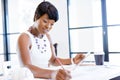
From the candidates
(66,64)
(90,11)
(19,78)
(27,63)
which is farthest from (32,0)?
(19,78)

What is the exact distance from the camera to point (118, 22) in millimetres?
4273

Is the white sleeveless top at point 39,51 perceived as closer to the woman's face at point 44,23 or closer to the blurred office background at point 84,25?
the woman's face at point 44,23

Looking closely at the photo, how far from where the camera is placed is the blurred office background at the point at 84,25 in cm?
435

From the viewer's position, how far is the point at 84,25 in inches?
183

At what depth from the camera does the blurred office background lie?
4348 millimetres

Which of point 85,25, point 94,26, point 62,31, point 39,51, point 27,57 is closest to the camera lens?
point 27,57

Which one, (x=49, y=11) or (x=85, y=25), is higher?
(x=85, y=25)

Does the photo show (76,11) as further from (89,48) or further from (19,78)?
(19,78)

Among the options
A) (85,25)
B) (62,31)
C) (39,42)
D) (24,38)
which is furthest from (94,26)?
(24,38)

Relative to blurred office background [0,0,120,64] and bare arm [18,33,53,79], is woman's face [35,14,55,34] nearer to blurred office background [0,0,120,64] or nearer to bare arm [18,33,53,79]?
bare arm [18,33,53,79]

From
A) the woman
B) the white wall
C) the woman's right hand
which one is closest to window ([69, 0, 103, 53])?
the white wall

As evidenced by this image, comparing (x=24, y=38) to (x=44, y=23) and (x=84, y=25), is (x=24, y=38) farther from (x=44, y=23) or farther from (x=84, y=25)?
(x=84, y=25)

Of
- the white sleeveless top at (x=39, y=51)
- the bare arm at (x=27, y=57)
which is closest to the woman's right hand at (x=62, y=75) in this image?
the bare arm at (x=27, y=57)

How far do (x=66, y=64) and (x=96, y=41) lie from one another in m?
2.78
